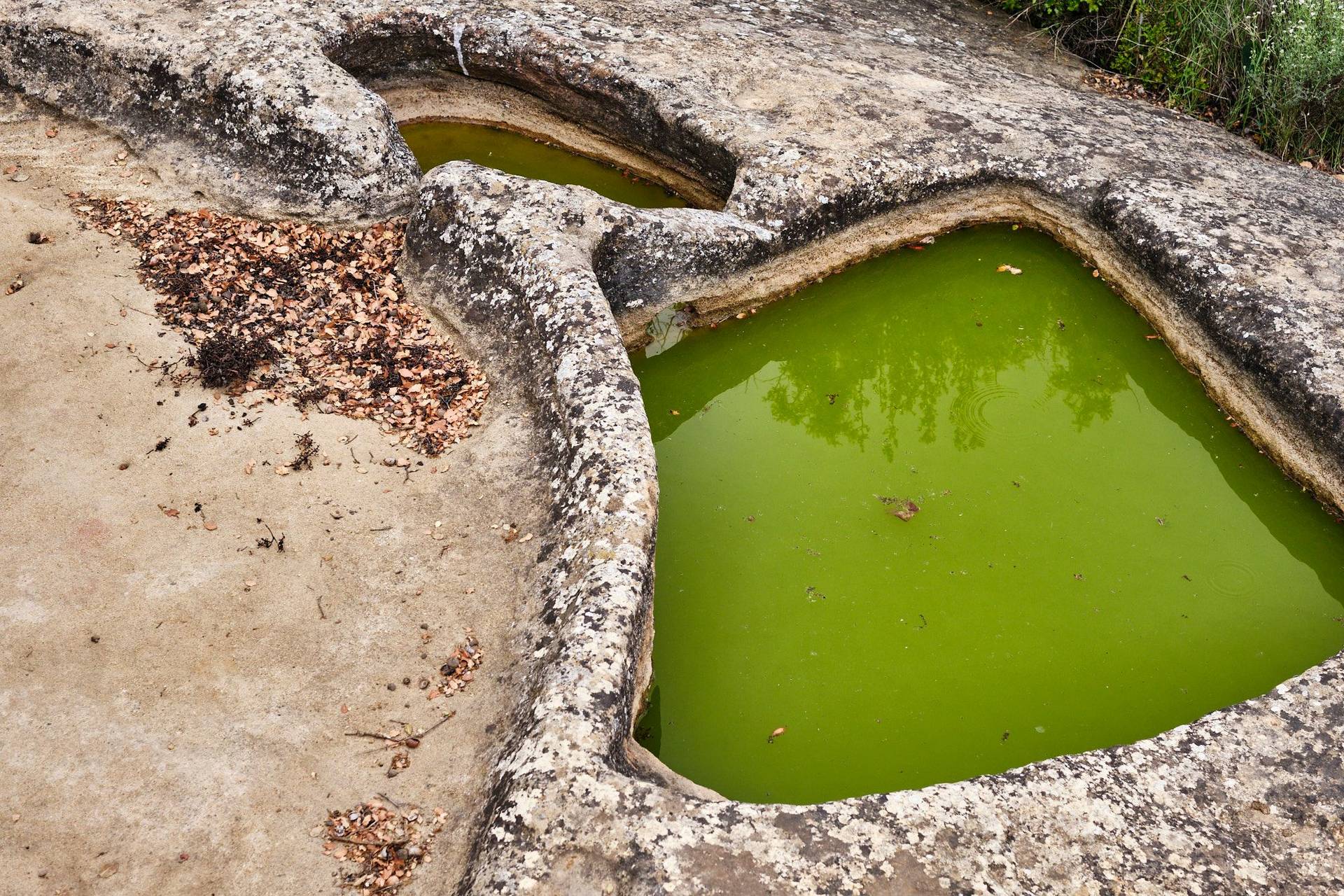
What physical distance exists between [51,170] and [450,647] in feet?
13.3

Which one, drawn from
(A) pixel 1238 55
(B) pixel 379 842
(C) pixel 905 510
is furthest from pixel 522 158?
(A) pixel 1238 55

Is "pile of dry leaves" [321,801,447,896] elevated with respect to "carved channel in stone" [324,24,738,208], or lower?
lower

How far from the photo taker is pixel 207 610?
3902 millimetres

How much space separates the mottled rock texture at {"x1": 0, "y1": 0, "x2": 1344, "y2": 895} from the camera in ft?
10.3

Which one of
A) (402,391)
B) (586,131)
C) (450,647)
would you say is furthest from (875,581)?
(586,131)

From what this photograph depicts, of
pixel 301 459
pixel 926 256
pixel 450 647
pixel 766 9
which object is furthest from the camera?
pixel 766 9

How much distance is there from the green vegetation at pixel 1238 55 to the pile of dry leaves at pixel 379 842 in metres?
6.58

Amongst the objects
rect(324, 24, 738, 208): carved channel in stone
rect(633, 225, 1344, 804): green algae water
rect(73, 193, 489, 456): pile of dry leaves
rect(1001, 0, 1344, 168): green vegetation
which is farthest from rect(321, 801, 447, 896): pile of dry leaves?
rect(1001, 0, 1344, 168): green vegetation

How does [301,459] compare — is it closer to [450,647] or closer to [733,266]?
[450,647]

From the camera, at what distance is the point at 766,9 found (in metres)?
7.27

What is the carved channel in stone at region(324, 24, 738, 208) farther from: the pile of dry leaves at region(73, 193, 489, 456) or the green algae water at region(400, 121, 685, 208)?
the pile of dry leaves at region(73, 193, 489, 456)

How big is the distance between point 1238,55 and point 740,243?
157 inches

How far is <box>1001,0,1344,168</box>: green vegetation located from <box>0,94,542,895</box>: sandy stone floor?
5.31 m

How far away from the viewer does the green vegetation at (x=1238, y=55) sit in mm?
6520
